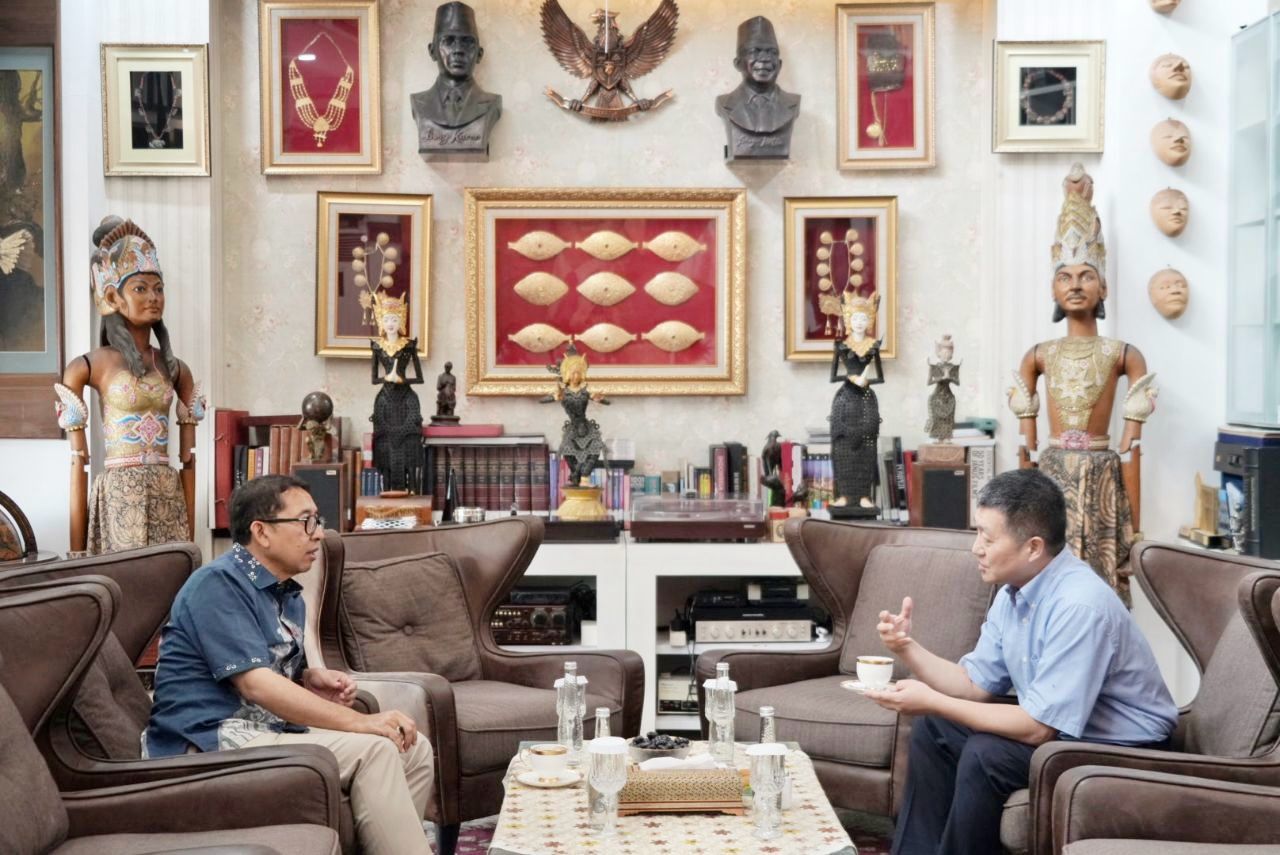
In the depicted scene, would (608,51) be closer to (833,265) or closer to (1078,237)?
(833,265)

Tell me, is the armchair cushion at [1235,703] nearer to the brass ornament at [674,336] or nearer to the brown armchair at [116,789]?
the brown armchair at [116,789]

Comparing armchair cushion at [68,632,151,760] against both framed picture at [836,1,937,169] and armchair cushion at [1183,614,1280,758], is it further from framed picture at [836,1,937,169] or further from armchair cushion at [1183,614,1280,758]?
framed picture at [836,1,937,169]

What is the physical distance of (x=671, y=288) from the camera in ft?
19.3

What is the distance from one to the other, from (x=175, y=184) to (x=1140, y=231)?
3.72 meters

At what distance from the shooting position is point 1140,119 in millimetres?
5422

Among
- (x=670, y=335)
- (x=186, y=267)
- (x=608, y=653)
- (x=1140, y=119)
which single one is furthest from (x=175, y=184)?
(x=1140, y=119)

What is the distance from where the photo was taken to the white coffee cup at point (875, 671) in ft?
10.9

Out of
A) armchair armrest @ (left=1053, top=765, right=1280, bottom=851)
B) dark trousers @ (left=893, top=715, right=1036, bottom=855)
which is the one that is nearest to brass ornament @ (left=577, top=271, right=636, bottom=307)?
dark trousers @ (left=893, top=715, right=1036, bottom=855)

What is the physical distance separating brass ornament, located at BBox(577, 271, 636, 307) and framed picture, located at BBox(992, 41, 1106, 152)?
61.6 inches

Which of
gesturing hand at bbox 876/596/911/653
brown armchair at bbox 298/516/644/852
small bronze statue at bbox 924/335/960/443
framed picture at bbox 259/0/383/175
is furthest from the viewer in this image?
framed picture at bbox 259/0/383/175

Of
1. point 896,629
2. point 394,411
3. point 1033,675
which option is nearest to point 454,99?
point 394,411

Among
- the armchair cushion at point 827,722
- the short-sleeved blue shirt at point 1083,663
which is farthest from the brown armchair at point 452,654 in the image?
the short-sleeved blue shirt at point 1083,663

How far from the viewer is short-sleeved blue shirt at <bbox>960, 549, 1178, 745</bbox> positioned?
3012mm

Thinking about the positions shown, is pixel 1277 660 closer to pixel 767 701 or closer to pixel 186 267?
pixel 767 701
